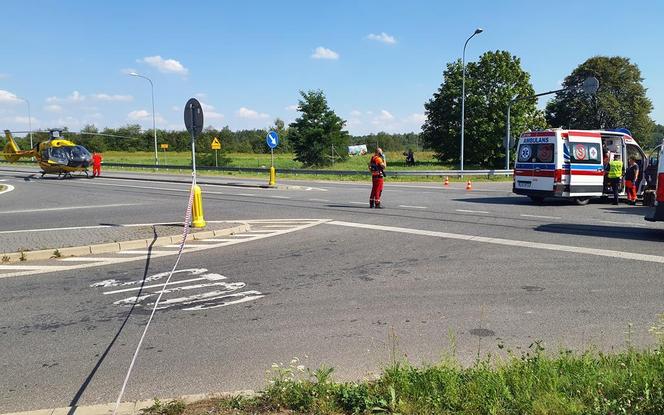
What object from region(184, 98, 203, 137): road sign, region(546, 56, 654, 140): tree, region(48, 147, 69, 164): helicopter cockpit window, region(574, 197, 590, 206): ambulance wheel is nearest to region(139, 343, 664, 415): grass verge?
region(184, 98, 203, 137): road sign

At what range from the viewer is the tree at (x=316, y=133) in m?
55.1

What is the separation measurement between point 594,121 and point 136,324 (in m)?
67.1

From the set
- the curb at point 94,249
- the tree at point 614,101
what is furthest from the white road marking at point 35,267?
the tree at point 614,101

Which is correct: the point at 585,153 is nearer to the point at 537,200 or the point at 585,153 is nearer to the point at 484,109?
the point at 537,200

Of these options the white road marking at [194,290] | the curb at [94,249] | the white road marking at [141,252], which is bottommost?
the white road marking at [194,290]

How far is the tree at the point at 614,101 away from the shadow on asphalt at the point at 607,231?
55279 mm

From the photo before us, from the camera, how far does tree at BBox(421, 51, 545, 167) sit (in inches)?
2124

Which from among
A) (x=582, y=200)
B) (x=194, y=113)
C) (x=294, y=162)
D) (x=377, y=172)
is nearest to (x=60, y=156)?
(x=194, y=113)

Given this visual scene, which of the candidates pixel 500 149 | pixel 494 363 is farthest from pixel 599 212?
pixel 500 149

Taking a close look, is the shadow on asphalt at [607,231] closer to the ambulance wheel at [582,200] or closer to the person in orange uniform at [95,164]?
the ambulance wheel at [582,200]

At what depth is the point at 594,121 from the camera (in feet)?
202

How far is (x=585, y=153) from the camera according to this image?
16.5m

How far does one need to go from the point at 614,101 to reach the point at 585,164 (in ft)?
168

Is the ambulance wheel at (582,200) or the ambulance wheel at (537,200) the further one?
the ambulance wheel at (537,200)
